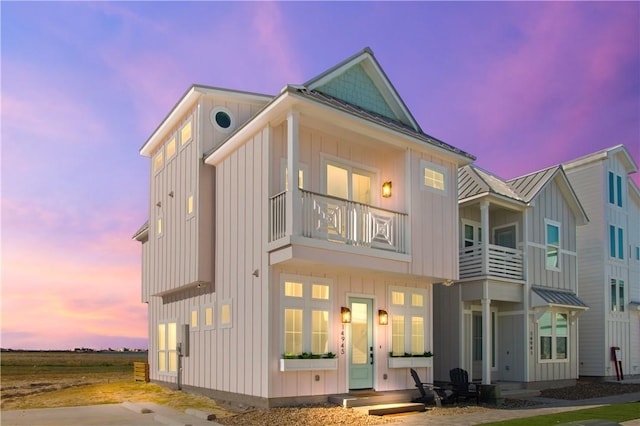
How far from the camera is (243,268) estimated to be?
13.6 meters

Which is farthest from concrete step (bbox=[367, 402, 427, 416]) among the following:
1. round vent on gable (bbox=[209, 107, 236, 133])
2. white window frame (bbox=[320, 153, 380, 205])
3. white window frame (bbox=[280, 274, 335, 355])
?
round vent on gable (bbox=[209, 107, 236, 133])

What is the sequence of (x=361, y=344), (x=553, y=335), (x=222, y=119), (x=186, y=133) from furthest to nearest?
1. (x=553, y=335)
2. (x=186, y=133)
3. (x=222, y=119)
4. (x=361, y=344)

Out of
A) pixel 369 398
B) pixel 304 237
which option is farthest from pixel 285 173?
pixel 369 398

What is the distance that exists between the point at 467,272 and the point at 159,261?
960 cm

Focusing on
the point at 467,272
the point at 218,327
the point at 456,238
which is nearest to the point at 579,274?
the point at 467,272

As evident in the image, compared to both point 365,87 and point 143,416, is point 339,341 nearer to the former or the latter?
point 143,416

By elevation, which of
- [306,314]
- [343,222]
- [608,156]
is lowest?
[306,314]

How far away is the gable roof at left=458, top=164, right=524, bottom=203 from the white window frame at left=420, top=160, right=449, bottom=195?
301cm

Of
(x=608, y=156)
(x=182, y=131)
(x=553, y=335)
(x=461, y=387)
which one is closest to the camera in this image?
(x=461, y=387)

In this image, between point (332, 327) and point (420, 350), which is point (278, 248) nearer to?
point (332, 327)

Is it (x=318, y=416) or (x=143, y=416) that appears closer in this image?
(x=318, y=416)

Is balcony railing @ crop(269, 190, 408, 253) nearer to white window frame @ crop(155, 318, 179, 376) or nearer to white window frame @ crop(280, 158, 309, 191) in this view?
white window frame @ crop(280, 158, 309, 191)

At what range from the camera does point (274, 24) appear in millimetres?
16062

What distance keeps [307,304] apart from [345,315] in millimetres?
1062
